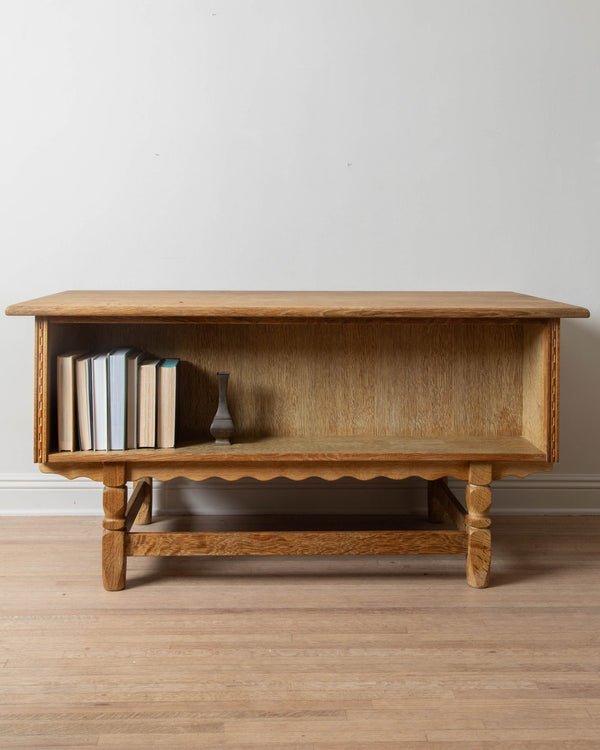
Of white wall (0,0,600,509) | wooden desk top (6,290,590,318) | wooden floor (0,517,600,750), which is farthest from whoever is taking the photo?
white wall (0,0,600,509)

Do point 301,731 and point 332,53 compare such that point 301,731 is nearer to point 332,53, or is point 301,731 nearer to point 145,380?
point 145,380

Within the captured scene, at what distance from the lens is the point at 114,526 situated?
2.02 m

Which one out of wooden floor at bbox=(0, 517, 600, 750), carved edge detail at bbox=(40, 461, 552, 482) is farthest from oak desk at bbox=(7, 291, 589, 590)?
wooden floor at bbox=(0, 517, 600, 750)

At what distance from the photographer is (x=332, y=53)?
2496mm

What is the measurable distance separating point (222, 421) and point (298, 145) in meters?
1.03

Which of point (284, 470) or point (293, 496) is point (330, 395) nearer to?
point (284, 470)

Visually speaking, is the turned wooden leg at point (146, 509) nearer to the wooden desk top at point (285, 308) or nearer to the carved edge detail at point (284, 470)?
the carved edge detail at point (284, 470)

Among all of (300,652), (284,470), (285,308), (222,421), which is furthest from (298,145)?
(300,652)

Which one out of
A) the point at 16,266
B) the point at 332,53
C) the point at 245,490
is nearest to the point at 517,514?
the point at 245,490

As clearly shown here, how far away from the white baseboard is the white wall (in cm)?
51

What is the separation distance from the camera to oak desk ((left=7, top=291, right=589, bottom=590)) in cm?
197

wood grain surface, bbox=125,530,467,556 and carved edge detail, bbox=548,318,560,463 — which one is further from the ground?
carved edge detail, bbox=548,318,560,463

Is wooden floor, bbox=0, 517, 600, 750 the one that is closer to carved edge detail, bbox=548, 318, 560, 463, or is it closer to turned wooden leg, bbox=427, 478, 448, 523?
turned wooden leg, bbox=427, 478, 448, 523

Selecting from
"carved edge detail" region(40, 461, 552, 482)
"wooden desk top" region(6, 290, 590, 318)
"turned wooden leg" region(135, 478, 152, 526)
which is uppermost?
"wooden desk top" region(6, 290, 590, 318)
